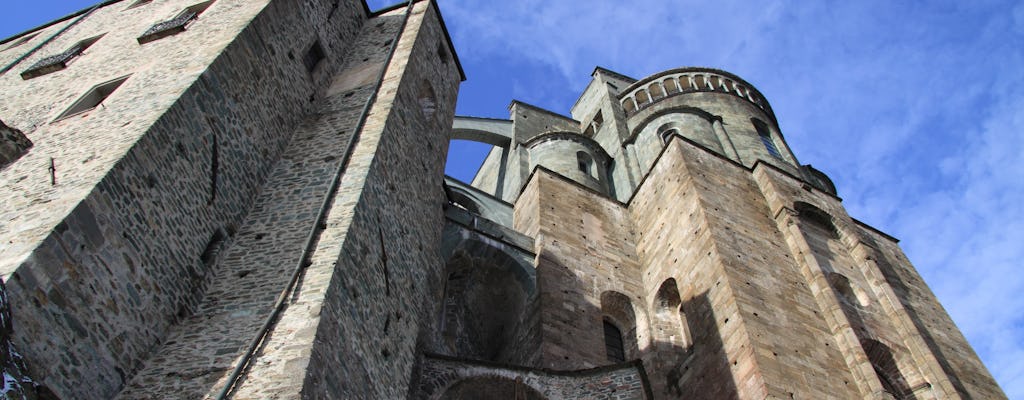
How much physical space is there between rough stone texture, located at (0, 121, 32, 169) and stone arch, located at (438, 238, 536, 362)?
686 centimetres

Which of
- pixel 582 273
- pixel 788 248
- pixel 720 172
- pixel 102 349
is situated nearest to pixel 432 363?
pixel 102 349

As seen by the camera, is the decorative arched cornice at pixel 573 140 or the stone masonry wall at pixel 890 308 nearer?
the stone masonry wall at pixel 890 308

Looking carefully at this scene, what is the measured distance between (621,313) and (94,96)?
32.5 feet

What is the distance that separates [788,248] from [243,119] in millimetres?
10342

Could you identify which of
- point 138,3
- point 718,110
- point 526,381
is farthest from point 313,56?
point 718,110

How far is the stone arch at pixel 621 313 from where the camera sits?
1569 centimetres

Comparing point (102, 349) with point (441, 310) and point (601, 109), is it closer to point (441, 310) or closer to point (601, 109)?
point (441, 310)

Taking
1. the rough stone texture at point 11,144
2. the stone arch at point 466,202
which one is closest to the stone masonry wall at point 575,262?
the stone arch at point 466,202

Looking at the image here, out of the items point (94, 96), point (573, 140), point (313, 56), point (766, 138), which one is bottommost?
point (766, 138)

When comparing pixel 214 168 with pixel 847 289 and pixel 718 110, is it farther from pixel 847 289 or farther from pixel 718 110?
pixel 718 110

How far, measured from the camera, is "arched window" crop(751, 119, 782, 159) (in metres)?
23.4

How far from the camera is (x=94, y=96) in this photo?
10844 mm

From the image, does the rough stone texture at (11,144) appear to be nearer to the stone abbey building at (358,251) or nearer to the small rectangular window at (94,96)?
the stone abbey building at (358,251)

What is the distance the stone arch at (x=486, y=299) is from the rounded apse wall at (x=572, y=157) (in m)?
7.37
